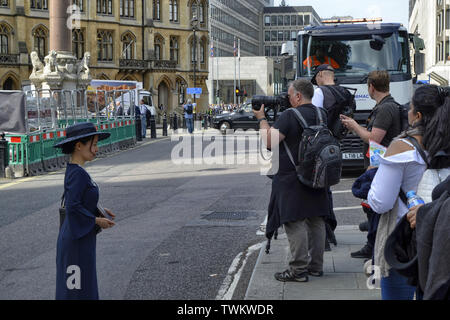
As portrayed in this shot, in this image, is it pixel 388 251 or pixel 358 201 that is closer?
pixel 388 251

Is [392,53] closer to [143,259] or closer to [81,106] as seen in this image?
→ [143,259]

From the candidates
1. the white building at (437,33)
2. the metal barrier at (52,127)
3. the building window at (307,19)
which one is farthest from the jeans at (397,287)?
the building window at (307,19)

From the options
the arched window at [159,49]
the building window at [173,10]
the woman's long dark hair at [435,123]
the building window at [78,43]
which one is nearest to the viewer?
the woman's long dark hair at [435,123]

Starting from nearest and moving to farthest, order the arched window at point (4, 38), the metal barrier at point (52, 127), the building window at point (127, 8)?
the metal barrier at point (52, 127)
the arched window at point (4, 38)
the building window at point (127, 8)

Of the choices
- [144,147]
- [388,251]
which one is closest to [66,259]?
[388,251]

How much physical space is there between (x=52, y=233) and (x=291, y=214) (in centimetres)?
427

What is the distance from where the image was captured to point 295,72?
16.6 m

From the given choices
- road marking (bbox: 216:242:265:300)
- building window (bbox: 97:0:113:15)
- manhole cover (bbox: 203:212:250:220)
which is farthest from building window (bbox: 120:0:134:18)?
road marking (bbox: 216:242:265:300)

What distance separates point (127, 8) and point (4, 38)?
1303 cm

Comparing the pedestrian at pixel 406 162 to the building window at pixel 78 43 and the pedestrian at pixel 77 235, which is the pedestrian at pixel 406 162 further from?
the building window at pixel 78 43

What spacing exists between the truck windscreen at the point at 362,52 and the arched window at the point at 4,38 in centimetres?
4533

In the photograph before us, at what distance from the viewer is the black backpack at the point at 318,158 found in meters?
6.12

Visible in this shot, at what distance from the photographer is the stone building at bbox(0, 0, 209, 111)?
56812 millimetres
